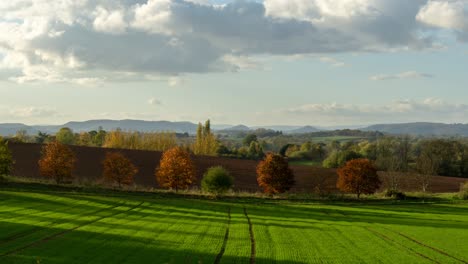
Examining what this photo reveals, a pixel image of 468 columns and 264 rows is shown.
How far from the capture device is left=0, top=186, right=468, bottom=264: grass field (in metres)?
33.7

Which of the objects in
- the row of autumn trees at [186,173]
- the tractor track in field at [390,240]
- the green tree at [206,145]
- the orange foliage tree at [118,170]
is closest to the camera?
the tractor track in field at [390,240]

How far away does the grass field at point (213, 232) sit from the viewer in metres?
33.7

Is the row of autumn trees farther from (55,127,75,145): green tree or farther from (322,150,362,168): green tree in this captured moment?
(55,127,75,145): green tree

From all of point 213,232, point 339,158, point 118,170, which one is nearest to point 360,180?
point 118,170

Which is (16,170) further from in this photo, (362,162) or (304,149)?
(304,149)

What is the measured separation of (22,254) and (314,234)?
80.7 feet

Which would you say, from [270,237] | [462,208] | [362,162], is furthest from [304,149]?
[270,237]

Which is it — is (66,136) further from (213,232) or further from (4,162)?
(213,232)

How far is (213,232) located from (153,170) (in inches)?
2752

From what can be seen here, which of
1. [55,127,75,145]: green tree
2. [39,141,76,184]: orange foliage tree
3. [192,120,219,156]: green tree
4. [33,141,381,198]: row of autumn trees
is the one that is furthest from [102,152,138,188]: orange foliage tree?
[55,127,75,145]: green tree

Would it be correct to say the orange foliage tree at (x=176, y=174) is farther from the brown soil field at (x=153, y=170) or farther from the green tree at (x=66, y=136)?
the green tree at (x=66, y=136)

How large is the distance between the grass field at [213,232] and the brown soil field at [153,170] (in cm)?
3075

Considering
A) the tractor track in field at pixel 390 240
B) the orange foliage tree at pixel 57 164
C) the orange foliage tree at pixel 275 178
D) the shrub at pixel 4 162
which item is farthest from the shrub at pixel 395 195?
the shrub at pixel 4 162

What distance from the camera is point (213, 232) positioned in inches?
1745
